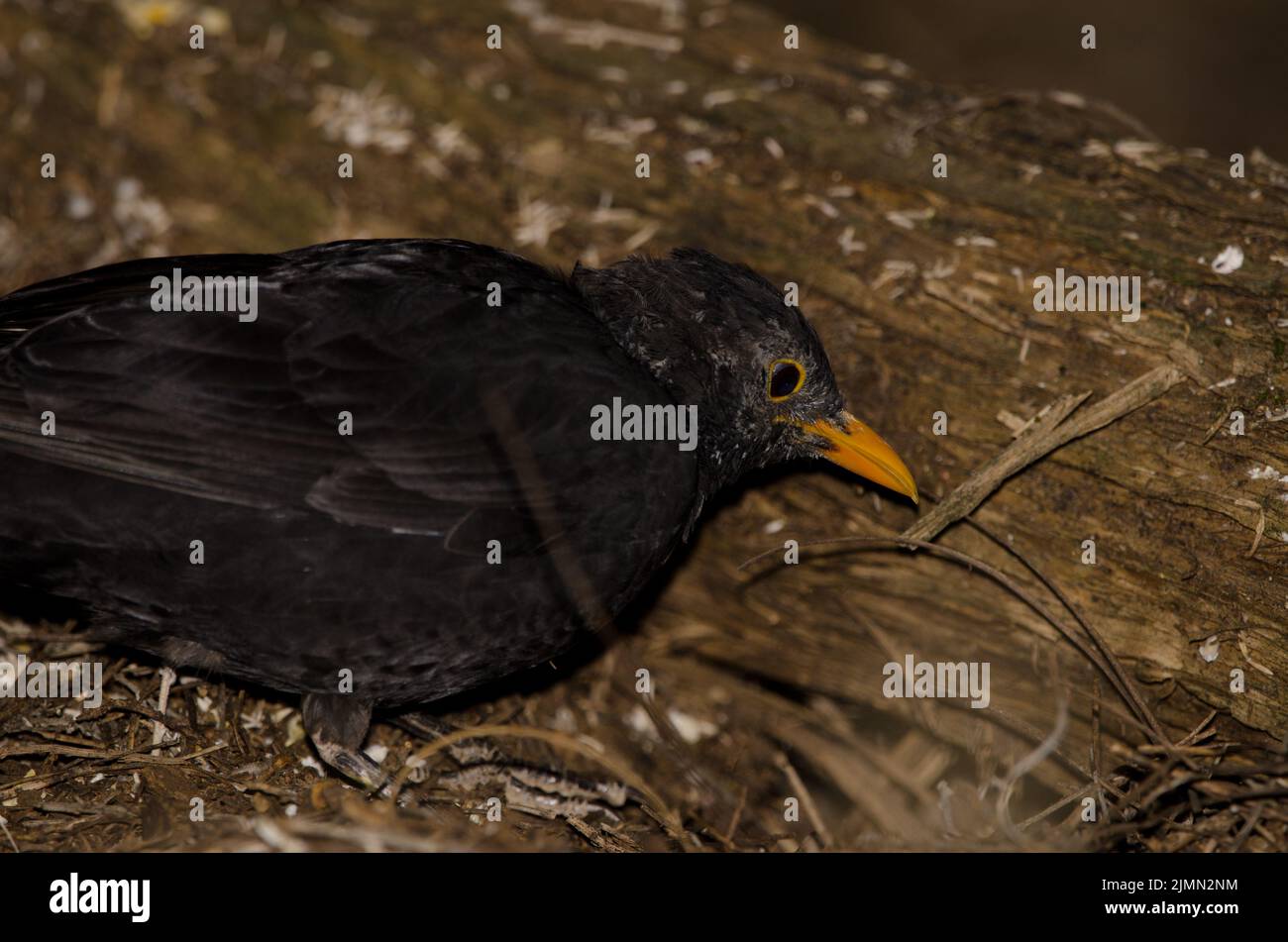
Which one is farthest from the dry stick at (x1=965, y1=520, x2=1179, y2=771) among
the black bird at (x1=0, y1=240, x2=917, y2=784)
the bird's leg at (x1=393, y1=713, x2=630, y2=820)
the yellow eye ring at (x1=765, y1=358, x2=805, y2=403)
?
the bird's leg at (x1=393, y1=713, x2=630, y2=820)

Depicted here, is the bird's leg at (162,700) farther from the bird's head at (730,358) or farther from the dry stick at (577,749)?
the bird's head at (730,358)

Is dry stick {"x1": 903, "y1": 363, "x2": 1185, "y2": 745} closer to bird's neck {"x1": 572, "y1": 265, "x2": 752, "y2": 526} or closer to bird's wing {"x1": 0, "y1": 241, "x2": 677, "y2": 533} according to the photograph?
bird's neck {"x1": 572, "y1": 265, "x2": 752, "y2": 526}

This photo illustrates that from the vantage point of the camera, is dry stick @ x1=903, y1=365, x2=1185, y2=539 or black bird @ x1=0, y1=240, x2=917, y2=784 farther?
dry stick @ x1=903, y1=365, x2=1185, y2=539

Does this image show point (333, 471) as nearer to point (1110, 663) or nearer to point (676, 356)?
point (676, 356)

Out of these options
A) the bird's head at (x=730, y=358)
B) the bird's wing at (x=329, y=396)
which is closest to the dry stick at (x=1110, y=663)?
the bird's head at (x=730, y=358)

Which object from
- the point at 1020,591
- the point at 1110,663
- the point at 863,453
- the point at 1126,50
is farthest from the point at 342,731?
the point at 1126,50
